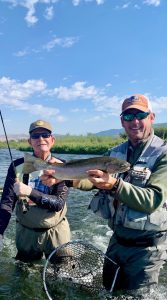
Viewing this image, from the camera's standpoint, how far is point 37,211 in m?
5.46

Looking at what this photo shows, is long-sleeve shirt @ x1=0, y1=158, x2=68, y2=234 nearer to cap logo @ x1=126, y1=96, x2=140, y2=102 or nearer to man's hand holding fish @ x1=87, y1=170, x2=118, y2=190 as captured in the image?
man's hand holding fish @ x1=87, y1=170, x2=118, y2=190

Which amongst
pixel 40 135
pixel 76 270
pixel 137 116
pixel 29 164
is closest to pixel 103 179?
pixel 137 116

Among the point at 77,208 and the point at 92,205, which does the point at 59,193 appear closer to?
the point at 92,205

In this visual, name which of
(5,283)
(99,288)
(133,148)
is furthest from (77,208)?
(133,148)

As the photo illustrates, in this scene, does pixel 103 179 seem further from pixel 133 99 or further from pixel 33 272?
pixel 33 272

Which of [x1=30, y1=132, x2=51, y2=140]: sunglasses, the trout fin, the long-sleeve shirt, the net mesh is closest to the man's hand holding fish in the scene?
the trout fin

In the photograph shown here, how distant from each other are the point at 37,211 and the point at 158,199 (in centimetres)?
217

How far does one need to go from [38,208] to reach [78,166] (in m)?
1.56

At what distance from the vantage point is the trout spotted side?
3.89m

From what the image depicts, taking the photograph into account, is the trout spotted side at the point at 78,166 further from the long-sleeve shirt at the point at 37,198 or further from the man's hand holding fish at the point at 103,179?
the long-sleeve shirt at the point at 37,198

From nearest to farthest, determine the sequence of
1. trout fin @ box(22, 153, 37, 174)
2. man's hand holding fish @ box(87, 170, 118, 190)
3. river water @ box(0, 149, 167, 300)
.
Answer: man's hand holding fish @ box(87, 170, 118, 190) → trout fin @ box(22, 153, 37, 174) → river water @ box(0, 149, 167, 300)

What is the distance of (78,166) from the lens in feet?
13.7

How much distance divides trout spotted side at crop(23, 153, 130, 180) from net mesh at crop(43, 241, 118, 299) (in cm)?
105

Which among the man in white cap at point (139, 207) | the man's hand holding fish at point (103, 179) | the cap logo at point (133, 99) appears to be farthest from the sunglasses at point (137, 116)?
the man's hand holding fish at point (103, 179)
